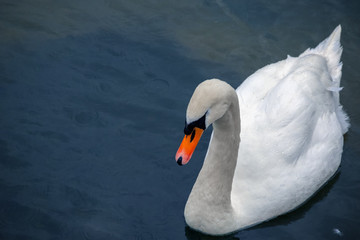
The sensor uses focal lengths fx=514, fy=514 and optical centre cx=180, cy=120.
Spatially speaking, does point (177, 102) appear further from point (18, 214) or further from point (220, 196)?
point (18, 214)

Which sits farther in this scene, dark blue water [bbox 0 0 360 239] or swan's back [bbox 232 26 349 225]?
dark blue water [bbox 0 0 360 239]

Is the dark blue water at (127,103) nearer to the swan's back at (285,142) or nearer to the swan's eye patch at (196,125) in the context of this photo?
the swan's back at (285,142)

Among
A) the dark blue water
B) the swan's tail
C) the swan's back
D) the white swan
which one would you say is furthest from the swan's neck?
the swan's tail

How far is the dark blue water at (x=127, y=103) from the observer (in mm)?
6445

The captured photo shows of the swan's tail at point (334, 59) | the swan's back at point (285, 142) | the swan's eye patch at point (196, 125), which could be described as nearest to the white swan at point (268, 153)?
the swan's back at point (285, 142)

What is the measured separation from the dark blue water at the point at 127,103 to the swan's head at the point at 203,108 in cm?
164

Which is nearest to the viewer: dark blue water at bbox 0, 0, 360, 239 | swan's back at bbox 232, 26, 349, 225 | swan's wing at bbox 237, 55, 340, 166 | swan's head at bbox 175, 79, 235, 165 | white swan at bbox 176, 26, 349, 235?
swan's head at bbox 175, 79, 235, 165

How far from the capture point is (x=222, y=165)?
5.69 meters

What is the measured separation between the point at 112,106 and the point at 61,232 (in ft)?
7.87

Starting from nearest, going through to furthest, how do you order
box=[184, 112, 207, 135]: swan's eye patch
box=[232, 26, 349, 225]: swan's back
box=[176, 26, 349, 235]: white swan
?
box=[184, 112, 207, 135]: swan's eye patch
box=[176, 26, 349, 235]: white swan
box=[232, 26, 349, 225]: swan's back

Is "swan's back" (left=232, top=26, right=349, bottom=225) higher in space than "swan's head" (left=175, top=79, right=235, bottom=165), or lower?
lower

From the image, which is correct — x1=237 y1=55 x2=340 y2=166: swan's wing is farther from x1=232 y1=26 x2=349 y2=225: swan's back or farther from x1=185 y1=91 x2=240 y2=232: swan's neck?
x1=185 y1=91 x2=240 y2=232: swan's neck

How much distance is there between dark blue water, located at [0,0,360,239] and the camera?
645 cm

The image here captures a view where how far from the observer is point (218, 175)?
5770 mm
